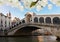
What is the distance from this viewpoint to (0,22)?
6273 millimetres

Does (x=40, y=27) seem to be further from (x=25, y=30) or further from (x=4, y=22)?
(x=4, y=22)

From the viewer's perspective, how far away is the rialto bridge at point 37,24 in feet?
17.5

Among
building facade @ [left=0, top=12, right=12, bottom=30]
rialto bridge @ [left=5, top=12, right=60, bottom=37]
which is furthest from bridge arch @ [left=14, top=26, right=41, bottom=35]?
building facade @ [left=0, top=12, right=12, bottom=30]

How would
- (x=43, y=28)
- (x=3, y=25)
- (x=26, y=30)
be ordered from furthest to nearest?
(x=26, y=30) → (x=43, y=28) → (x=3, y=25)

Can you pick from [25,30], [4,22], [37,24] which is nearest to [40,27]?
[37,24]

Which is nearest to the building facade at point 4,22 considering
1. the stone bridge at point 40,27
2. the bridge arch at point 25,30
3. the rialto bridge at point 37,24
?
the rialto bridge at point 37,24

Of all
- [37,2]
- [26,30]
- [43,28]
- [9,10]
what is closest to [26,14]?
[9,10]

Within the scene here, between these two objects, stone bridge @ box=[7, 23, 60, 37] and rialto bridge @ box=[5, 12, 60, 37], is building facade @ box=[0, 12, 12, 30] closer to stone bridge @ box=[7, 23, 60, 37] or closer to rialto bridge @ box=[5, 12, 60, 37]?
rialto bridge @ box=[5, 12, 60, 37]

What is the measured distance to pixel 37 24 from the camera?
7.02 m

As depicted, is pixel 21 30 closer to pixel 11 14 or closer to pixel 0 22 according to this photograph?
pixel 0 22

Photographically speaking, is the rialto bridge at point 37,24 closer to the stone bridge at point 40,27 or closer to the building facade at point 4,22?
the stone bridge at point 40,27

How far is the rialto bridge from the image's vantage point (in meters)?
5.33

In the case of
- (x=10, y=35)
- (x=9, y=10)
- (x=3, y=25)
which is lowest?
(x=10, y=35)

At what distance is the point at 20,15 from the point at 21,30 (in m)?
3.22
